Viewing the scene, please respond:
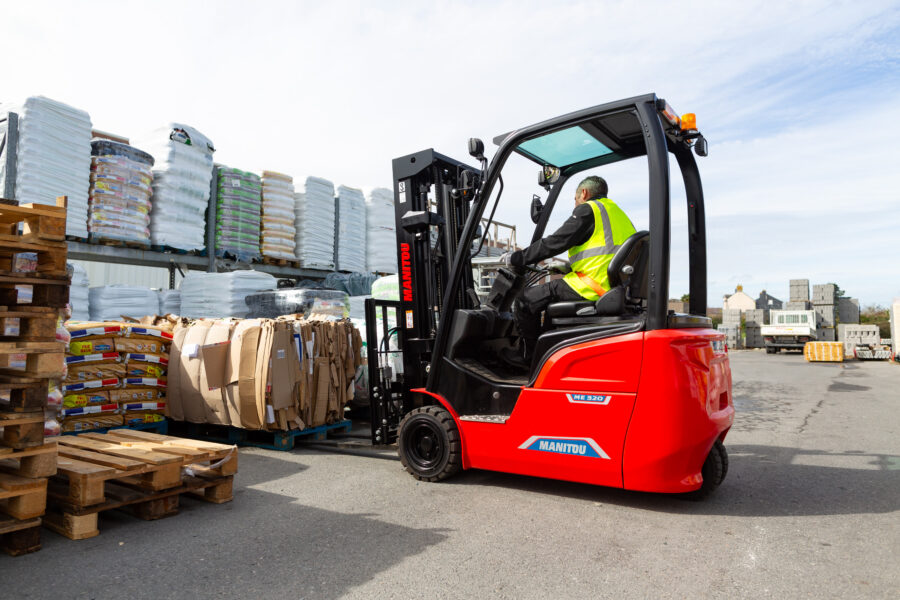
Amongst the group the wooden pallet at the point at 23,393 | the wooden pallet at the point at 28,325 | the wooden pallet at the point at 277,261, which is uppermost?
the wooden pallet at the point at 277,261

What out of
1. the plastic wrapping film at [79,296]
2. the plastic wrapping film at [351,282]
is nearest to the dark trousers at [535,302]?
the plastic wrapping film at [79,296]

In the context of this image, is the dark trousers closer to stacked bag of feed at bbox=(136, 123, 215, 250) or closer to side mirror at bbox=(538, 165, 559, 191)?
side mirror at bbox=(538, 165, 559, 191)

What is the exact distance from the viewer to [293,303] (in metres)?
8.36

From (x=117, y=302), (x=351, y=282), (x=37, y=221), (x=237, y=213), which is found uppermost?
(x=237, y=213)

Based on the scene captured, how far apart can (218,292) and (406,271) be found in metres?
4.68

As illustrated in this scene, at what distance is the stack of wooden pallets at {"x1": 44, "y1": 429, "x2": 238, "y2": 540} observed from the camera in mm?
3136

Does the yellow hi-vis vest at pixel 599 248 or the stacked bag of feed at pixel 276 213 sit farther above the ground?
the stacked bag of feed at pixel 276 213

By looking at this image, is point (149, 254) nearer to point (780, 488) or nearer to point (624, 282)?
point (624, 282)

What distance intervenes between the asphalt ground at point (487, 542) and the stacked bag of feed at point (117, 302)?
430 centimetres

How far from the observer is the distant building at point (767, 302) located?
32.4 meters

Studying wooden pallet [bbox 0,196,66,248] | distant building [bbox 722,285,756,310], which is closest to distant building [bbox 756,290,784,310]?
distant building [bbox 722,285,756,310]

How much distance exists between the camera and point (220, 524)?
3365mm

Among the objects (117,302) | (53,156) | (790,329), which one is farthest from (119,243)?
(790,329)

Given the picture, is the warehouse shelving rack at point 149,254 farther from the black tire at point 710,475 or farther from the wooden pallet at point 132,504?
the black tire at point 710,475
